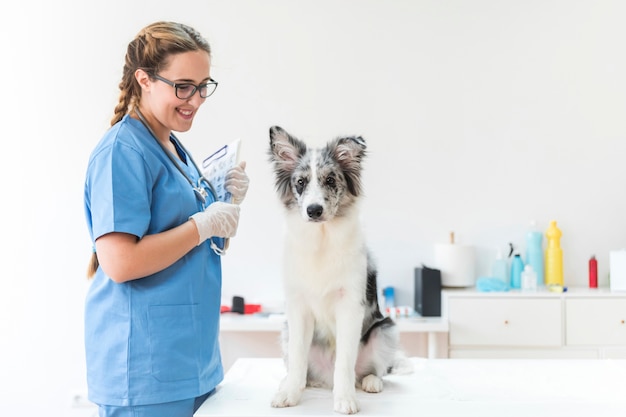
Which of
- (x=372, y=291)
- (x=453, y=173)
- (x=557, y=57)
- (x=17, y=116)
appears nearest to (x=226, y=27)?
(x=17, y=116)

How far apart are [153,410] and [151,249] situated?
48 cm

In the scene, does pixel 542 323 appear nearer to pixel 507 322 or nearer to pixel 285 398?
pixel 507 322

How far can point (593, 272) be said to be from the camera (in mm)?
3932

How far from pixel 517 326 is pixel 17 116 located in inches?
139

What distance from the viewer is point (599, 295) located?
142 inches

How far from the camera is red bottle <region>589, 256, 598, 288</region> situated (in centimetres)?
393

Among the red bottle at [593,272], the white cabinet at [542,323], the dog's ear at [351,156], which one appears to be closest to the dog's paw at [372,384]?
the dog's ear at [351,156]

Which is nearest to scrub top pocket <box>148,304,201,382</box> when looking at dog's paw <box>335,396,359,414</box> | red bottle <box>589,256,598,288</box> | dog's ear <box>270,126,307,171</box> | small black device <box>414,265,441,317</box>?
dog's paw <box>335,396,359,414</box>

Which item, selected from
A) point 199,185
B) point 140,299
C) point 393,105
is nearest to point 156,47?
point 199,185

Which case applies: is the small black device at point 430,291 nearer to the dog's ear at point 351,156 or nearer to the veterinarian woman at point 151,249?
the dog's ear at point 351,156

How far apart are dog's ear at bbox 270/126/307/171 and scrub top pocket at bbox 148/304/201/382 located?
539 millimetres

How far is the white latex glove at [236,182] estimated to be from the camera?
7.09 ft

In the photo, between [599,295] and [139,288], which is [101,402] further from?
[599,295]

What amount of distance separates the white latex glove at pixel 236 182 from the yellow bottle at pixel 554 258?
8.29 feet
